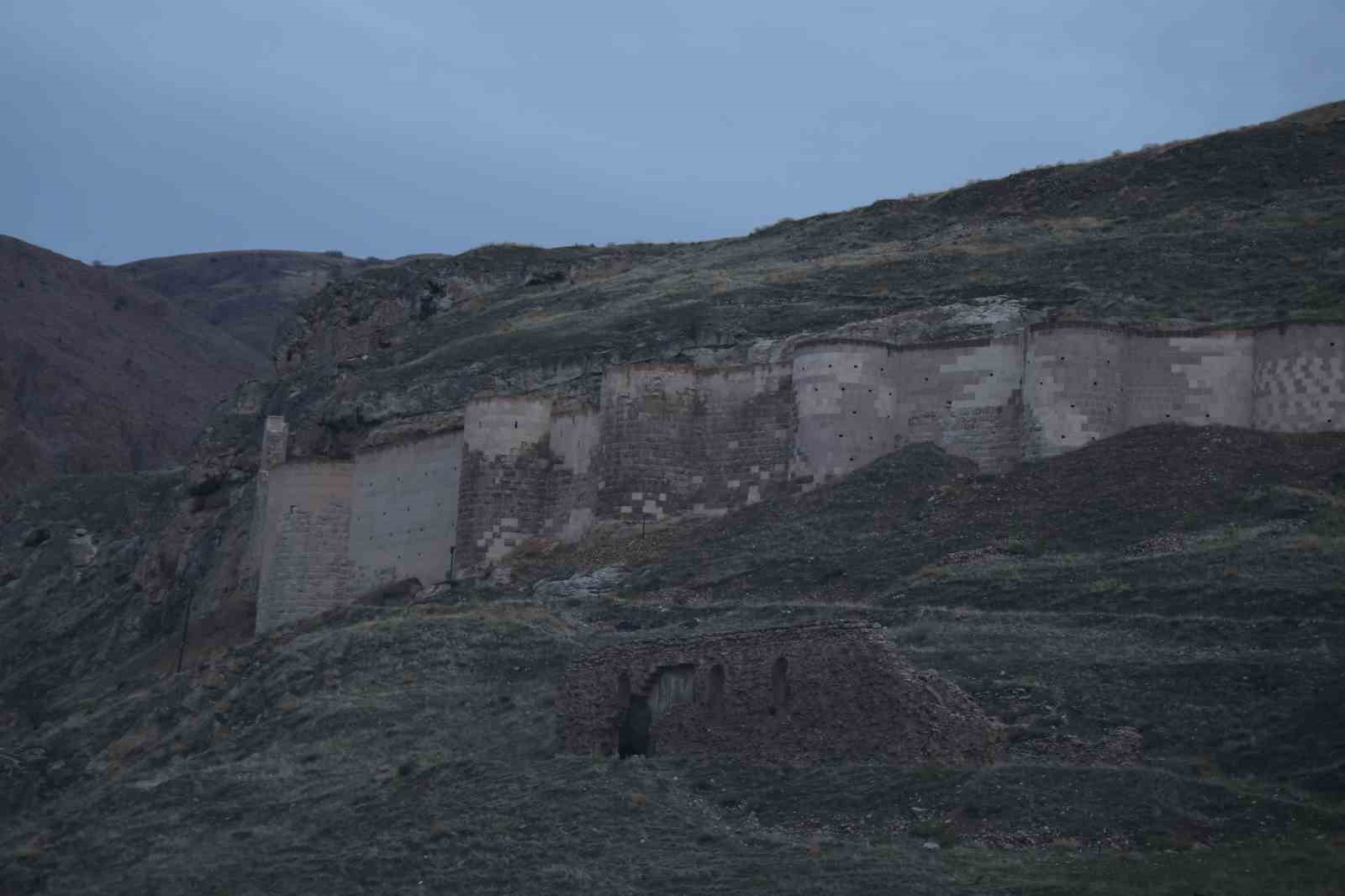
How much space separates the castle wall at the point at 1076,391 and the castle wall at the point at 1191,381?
25cm

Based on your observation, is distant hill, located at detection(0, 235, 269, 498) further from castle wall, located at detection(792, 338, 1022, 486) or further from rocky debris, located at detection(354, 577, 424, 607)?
castle wall, located at detection(792, 338, 1022, 486)

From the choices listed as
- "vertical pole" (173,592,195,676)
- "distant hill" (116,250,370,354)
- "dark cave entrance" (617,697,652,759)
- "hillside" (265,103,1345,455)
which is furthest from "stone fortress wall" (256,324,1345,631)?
"distant hill" (116,250,370,354)

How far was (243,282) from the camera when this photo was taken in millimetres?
168625

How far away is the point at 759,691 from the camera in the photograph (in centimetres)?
2894

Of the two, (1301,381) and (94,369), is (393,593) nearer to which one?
(1301,381)

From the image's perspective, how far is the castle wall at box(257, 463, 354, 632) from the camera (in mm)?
48688

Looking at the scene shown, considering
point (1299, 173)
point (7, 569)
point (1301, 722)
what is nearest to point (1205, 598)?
point (1301, 722)

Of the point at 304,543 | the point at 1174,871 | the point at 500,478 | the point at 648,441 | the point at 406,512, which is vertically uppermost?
the point at 648,441

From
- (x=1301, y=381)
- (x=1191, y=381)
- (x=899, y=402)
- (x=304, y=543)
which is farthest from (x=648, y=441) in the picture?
(x=1301, y=381)

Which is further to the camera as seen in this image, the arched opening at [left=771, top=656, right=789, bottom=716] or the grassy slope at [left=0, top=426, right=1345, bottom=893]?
the arched opening at [left=771, top=656, right=789, bottom=716]

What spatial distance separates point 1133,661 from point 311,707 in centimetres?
1335

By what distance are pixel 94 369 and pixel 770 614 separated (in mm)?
87401

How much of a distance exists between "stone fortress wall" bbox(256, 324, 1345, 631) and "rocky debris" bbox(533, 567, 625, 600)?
8.33 feet

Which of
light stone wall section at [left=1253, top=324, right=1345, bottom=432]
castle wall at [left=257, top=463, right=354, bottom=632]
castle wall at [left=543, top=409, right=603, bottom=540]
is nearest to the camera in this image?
light stone wall section at [left=1253, top=324, right=1345, bottom=432]
